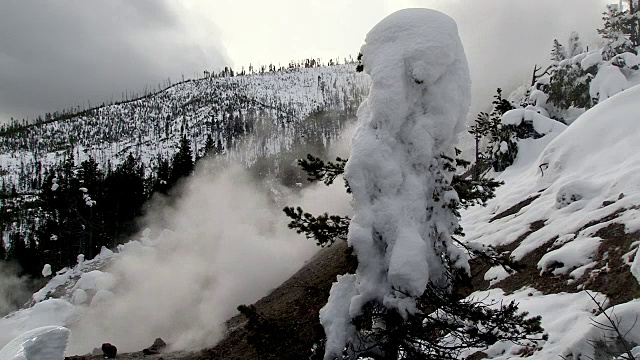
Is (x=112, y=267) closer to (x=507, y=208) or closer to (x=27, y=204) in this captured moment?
(x=507, y=208)

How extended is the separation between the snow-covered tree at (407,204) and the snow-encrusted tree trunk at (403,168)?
0.01m

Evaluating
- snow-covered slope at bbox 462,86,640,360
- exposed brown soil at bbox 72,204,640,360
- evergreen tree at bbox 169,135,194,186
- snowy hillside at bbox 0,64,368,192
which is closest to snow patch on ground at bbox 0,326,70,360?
exposed brown soil at bbox 72,204,640,360

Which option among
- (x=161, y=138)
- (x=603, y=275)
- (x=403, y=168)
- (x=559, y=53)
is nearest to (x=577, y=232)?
(x=603, y=275)

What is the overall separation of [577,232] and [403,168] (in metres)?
8.79

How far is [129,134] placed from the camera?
188 metres

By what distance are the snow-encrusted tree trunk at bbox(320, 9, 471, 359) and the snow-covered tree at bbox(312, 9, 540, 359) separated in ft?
0.05

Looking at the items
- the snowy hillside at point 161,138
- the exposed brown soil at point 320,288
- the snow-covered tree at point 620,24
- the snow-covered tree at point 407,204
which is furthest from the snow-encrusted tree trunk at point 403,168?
the snowy hillside at point 161,138

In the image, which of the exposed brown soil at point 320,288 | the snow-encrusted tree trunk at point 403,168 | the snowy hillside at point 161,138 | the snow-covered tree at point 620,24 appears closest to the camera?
the snow-encrusted tree trunk at point 403,168

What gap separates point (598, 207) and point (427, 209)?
9.48 metres

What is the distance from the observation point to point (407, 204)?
5.41 m

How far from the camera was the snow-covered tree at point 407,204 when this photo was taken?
16.8ft

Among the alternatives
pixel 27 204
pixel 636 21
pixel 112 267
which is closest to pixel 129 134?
pixel 27 204

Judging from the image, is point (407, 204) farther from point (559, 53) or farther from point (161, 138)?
point (161, 138)

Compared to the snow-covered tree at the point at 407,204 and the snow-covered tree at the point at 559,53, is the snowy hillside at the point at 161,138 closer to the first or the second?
the snow-covered tree at the point at 559,53
